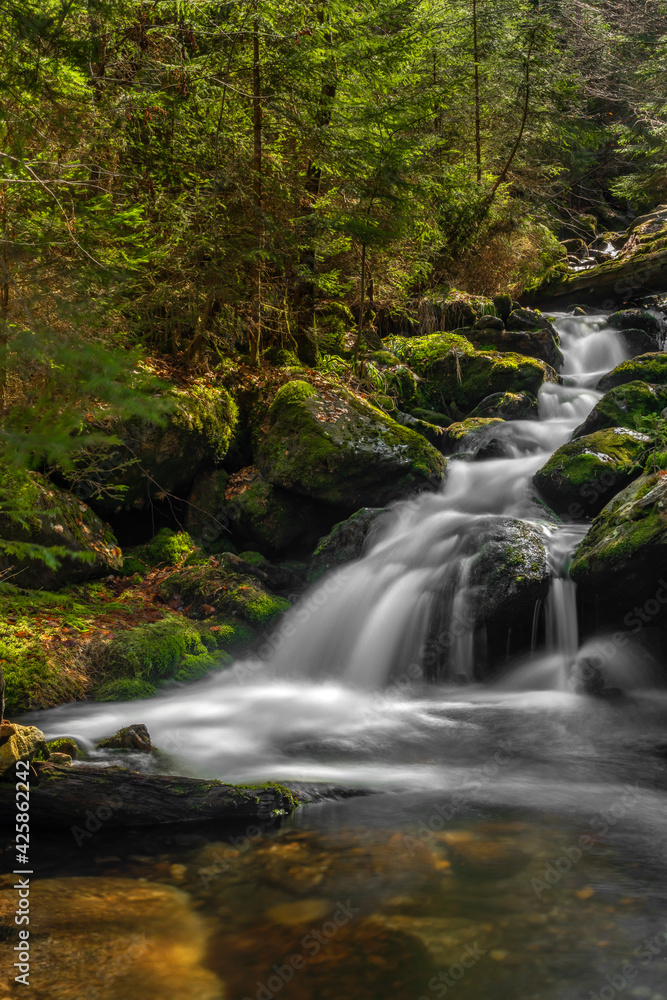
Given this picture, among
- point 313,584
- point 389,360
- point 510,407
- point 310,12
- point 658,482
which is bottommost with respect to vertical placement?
point 313,584

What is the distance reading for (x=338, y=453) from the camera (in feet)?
29.7

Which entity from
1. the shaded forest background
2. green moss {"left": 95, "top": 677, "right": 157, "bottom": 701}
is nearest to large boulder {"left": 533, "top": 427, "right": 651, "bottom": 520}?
the shaded forest background

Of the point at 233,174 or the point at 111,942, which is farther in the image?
the point at 233,174

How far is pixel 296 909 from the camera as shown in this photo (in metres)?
3.17

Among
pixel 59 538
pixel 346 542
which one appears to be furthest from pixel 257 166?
pixel 59 538

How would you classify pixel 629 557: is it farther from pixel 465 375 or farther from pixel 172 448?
pixel 465 375

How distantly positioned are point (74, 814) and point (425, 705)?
147 inches

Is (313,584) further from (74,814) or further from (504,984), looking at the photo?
(504,984)

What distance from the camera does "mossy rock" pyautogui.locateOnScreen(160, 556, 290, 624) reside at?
7.63m

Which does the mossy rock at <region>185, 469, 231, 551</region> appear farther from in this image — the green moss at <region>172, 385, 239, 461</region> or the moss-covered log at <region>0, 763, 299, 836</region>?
the moss-covered log at <region>0, 763, 299, 836</region>

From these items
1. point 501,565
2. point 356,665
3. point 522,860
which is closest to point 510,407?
point 501,565

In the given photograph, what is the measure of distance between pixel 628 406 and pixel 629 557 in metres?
4.57

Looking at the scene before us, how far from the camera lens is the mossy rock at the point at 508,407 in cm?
1200

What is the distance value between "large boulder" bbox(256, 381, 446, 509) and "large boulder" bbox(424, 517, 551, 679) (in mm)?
2274
